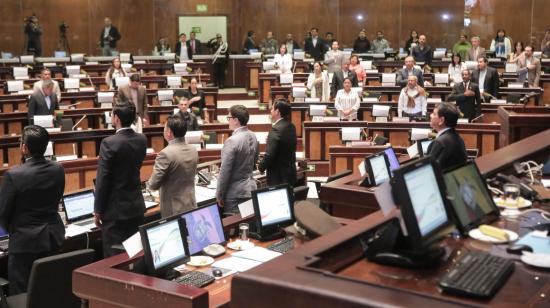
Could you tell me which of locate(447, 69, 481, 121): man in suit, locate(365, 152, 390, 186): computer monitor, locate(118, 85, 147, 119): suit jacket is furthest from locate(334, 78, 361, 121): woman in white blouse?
locate(365, 152, 390, 186): computer monitor

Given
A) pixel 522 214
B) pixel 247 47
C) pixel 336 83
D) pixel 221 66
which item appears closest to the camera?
pixel 522 214

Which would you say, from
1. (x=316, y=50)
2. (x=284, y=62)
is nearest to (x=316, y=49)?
(x=316, y=50)

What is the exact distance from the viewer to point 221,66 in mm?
19172

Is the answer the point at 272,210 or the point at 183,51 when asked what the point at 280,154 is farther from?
the point at 183,51

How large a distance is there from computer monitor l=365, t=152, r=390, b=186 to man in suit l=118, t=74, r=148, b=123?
5431mm

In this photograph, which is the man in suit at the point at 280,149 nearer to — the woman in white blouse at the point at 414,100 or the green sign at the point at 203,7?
the woman in white blouse at the point at 414,100

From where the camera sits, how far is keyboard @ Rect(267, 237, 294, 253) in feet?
14.8

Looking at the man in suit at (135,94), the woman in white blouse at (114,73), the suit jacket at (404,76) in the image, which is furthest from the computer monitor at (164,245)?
the woman in white blouse at (114,73)

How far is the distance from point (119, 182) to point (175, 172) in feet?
1.46

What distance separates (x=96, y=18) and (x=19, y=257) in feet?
59.1

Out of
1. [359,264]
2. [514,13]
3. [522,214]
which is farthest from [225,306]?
[514,13]

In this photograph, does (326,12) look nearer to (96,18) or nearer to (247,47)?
(247,47)

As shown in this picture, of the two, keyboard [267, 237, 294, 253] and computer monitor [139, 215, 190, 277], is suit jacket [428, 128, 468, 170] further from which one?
computer monitor [139, 215, 190, 277]

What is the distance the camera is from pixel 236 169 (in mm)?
5754
